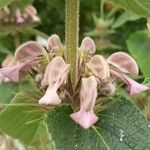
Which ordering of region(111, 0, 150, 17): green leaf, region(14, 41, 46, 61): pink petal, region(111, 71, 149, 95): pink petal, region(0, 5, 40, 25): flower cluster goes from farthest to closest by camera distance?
1. region(0, 5, 40, 25): flower cluster
2. region(14, 41, 46, 61): pink petal
3. region(111, 71, 149, 95): pink petal
4. region(111, 0, 150, 17): green leaf

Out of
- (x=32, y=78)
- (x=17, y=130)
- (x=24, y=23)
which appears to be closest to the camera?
(x=32, y=78)

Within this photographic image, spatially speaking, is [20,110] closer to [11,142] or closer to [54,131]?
[54,131]

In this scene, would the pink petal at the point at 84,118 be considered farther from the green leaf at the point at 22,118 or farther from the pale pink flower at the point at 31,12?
the pale pink flower at the point at 31,12

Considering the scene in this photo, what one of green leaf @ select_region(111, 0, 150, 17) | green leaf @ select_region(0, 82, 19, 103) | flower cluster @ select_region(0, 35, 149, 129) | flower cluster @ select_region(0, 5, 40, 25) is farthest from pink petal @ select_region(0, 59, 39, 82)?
flower cluster @ select_region(0, 5, 40, 25)

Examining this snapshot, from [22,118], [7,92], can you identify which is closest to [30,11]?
[7,92]

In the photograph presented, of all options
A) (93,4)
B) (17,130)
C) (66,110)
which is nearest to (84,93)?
(66,110)

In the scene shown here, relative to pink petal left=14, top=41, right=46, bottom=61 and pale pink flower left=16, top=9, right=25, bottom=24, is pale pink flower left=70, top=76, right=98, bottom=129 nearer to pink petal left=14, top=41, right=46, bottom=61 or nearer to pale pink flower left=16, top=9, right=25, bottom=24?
pink petal left=14, top=41, right=46, bottom=61

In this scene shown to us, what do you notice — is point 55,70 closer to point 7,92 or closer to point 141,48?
point 7,92
